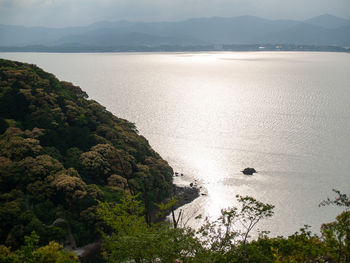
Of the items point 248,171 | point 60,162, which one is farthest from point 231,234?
point 248,171

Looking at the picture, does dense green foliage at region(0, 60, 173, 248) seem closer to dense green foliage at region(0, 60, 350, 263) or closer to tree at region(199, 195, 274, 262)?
dense green foliage at region(0, 60, 350, 263)

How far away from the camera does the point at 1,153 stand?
3384 centimetres

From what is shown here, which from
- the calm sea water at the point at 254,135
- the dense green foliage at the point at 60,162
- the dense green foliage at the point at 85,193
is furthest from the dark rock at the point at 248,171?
the dense green foliage at the point at 85,193

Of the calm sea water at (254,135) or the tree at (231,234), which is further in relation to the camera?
the calm sea water at (254,135)

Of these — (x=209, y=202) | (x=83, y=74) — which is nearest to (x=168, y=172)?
(x=209, y=202)

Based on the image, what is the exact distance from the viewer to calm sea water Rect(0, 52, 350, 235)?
1737 inches

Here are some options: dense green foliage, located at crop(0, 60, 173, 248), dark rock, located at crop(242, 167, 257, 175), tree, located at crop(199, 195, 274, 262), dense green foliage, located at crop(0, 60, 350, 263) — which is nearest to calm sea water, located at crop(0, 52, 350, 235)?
dark rock, located at crop(242, 167, 257, 175)

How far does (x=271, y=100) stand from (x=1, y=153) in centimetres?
8445

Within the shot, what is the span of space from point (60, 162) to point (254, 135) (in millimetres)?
43104

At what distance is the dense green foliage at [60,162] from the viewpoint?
30281 millimetres

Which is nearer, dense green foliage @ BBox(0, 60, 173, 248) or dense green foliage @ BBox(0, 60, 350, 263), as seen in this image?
dense green foliage @ BBox(0, 60, 350, 263)

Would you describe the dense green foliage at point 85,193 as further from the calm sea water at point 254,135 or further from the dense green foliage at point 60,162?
the calm sea water at point 254,135

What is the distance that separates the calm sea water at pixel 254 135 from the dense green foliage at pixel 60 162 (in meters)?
8.76

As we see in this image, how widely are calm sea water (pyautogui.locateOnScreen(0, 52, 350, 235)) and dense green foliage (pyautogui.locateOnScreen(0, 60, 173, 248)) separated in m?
8.76
